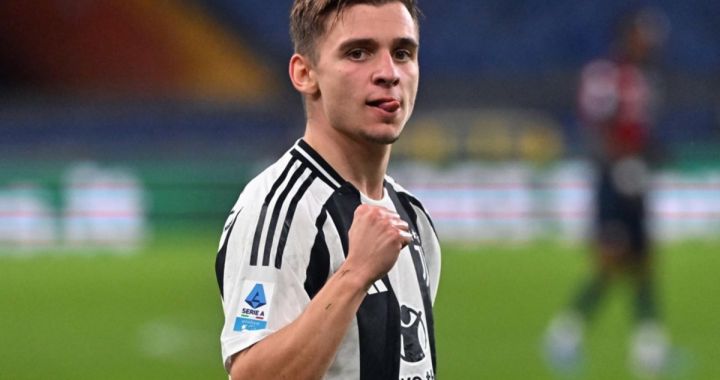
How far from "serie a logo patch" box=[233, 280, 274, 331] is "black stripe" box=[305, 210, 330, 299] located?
3.4 inches

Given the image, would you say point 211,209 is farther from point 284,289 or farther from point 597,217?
point 284,289

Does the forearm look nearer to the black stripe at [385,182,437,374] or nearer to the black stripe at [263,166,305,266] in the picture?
the black stripe at [263,166,305,266]

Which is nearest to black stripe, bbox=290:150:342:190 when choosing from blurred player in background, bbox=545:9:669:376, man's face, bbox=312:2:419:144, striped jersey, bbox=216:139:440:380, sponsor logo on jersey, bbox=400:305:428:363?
striped jersey, bbox=216:139:440:380

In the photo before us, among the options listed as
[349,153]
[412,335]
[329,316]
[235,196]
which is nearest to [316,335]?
[329,316]

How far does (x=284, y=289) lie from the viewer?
3.02 m

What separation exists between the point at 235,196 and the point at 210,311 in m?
1.22

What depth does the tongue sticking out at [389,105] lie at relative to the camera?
3.15 meters

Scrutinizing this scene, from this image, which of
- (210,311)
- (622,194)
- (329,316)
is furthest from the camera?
(210,311)

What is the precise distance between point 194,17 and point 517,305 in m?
8.83

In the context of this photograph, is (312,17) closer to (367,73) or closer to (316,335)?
(367,73)

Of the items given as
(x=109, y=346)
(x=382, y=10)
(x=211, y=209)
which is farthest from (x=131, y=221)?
(x=382, y=10)

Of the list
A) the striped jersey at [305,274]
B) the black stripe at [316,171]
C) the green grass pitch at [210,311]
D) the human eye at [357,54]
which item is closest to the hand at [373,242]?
the striped jersey at [305,274]

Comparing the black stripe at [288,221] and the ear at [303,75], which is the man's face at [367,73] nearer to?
the ear at [303,75]

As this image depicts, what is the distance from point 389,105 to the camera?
3.15 m
